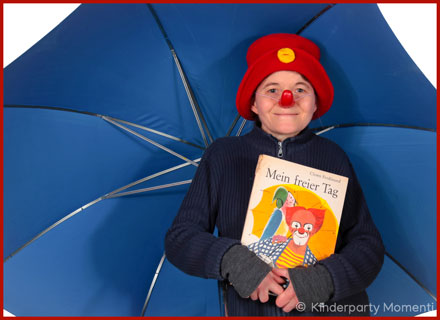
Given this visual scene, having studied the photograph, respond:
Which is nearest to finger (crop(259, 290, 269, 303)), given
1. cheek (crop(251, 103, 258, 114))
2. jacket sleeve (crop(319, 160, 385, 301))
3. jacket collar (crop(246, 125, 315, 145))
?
jacket sleeve (crop(319, 160, 385, 301))

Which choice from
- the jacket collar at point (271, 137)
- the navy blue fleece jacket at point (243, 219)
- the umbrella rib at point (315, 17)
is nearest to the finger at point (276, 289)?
the navy blue fleece jacket at point (243, 219)

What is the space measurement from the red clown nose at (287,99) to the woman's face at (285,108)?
0.06m

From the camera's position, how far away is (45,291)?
76.2 inches

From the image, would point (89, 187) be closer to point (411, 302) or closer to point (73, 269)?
point (73, 269)

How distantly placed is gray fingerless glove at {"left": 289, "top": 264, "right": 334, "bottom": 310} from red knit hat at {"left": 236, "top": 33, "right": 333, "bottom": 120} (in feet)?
2.23

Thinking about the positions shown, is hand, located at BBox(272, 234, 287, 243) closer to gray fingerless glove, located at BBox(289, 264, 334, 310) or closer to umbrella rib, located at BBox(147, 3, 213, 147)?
gray fingerless glove, located at BBox(289, 264, 334, 310)

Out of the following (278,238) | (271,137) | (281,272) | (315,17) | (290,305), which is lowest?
(290,305)

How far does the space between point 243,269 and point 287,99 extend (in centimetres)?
61

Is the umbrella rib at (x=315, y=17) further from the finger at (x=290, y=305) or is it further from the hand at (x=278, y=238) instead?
the finger at (x=290, y=305)

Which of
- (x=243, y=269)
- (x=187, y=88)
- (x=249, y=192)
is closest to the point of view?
(x=243, y=269)

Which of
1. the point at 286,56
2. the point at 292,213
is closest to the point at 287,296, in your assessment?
the point at 292,213

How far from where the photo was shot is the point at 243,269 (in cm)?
132

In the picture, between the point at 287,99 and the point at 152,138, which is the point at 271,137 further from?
the point at 152,138

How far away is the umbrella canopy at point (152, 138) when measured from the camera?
5.42 ft
